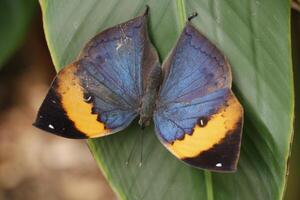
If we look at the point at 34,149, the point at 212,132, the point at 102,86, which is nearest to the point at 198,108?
the point at 212,132

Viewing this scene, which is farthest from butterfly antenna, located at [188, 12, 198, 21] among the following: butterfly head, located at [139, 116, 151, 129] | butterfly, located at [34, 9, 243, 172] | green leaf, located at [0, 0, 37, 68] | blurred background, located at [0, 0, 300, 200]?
blurred background, located at [0, 0, 300, 200]

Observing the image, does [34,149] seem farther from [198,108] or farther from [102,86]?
[198,108]

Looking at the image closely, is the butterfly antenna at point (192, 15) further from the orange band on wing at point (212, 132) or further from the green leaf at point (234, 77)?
the orange band on wing at point (212, 132)

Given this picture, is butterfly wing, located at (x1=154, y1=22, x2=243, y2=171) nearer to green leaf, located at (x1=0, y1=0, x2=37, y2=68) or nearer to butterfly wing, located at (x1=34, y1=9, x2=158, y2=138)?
butterfly wing, located at (x1=34, y1=9, x2=158, y2=138)

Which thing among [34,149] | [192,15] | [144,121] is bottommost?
[34,149]

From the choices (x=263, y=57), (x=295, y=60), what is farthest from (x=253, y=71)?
(x=295, y=60)

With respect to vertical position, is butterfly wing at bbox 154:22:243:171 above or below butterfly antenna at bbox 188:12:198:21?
below

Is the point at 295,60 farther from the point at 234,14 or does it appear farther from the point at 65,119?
the point at 65,119
